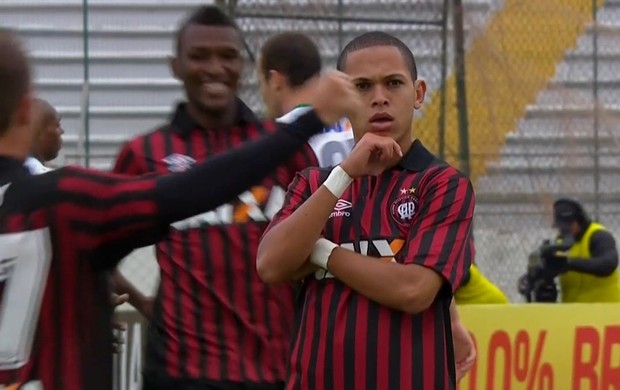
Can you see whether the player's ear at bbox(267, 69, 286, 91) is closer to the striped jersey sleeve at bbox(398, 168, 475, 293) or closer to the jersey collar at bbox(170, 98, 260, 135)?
the jersey collar at bbox(170, 98, 260, 135)

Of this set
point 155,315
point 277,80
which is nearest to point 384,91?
point 155,315

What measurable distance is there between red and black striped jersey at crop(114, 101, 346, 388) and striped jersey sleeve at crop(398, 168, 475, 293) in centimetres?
73

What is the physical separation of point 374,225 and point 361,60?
470 mm

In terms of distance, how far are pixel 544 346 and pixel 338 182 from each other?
14.5 feet

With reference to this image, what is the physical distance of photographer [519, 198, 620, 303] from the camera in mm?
8703

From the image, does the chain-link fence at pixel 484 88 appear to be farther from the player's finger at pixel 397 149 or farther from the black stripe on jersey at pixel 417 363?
the black stripe on jersey at pixel 417 363

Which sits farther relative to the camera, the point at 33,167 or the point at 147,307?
the point at 147,307

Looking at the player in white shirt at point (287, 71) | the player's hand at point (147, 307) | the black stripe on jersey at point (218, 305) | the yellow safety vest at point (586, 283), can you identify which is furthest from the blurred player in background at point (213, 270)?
the yellow safety vest at point (586, 283)

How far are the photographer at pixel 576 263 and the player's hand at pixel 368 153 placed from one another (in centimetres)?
572

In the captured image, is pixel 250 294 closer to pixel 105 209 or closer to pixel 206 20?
pixel 206 20

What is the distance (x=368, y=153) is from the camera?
318cm

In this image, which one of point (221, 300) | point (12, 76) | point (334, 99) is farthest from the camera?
point (221, 300)

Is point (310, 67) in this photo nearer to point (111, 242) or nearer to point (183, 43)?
point (183, 43)

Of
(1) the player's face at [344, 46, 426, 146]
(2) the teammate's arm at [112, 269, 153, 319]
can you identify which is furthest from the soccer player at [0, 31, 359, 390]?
(2) the teammate's arm at [112, 269, 153, 319]
